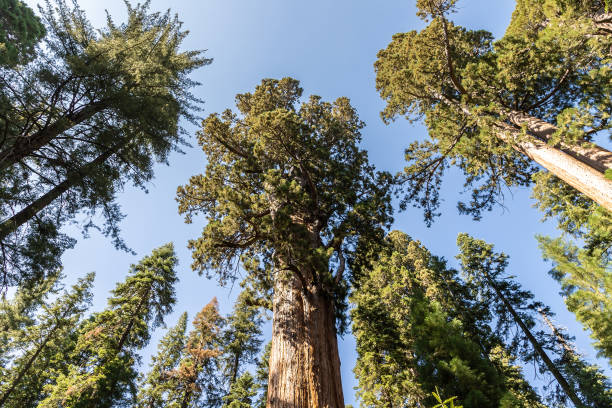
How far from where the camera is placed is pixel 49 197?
6875 mm

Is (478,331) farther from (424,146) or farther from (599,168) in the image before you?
(599,168)

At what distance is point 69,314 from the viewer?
17.1m

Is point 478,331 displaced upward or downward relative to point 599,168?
upward

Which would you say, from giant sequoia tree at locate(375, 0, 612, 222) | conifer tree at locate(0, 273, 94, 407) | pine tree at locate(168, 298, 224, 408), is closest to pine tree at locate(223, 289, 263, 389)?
pine tree at locate(168, 298, 224, 408)

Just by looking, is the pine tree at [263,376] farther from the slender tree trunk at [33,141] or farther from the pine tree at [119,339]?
the slender tree trunk at [33,141]

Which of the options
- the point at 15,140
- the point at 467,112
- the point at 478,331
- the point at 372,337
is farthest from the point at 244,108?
the point at 478,331

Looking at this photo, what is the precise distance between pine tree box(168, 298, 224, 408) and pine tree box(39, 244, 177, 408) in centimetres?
267

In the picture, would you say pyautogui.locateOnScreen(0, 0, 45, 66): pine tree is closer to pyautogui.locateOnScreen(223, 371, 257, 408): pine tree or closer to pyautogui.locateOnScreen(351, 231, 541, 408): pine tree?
pyautogui.locateOnScreen(351, 231, 541, 408): pine tree

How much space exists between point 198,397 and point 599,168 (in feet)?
69.6

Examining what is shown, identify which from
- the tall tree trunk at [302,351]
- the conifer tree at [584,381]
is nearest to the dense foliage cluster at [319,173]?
the tall tree trunk at [302,351]

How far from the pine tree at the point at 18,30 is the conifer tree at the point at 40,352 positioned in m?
16.4

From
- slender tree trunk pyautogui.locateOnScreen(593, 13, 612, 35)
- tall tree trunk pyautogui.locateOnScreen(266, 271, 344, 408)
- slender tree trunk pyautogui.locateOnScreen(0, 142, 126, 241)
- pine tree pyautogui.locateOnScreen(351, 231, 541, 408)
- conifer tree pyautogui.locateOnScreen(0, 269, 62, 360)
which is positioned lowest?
tall tree trunk pyautogui.locateOnScreen(266, 271, 344, 408)

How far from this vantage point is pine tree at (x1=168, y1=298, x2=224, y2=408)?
620 inches

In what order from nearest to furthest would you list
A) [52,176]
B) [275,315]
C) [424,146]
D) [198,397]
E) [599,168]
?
[275,315], [599,168], [52,176], [424,146], [198,397]
